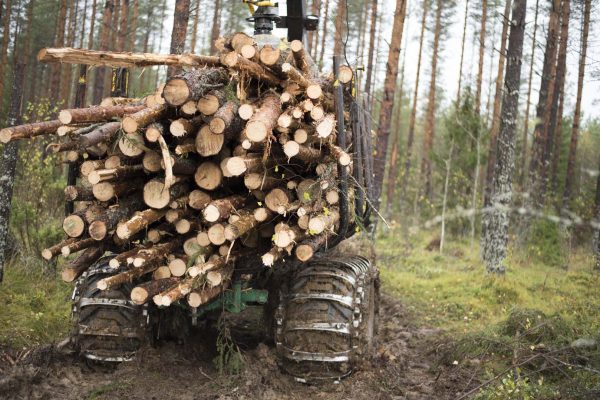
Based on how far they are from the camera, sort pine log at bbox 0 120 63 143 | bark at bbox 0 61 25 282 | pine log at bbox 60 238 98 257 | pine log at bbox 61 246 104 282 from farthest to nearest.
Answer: bark at bbox 0 61 25 282 → pine log at bbox 61 246 104 282 → pine log at bbox 60 238 98 257 → pine log at bbox 0 120 63 143

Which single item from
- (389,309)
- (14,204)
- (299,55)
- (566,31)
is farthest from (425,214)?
(299,55)

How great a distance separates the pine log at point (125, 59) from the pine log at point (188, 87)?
42 centimetres

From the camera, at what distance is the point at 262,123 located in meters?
4.14

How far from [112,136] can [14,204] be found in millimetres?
5016

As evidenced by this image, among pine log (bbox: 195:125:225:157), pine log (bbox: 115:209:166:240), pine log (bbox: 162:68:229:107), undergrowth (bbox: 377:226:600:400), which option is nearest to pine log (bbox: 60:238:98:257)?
pine log (bbox: 115:209:166:240)

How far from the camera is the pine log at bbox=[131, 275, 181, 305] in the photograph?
4355 mm

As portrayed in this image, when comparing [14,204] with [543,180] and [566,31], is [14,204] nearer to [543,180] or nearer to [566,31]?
[543,180]

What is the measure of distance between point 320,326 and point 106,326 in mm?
1984

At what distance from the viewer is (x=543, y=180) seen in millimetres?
17781

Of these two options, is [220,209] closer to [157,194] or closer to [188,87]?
[157,194]

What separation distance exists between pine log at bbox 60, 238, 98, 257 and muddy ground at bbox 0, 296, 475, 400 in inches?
40.2

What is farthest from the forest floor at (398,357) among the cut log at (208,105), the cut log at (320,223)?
the cut log at (208,105)

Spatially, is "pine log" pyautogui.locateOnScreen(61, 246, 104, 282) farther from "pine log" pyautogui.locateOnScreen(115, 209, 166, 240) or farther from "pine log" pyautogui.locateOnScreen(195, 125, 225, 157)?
"pine log" pyautogui.locateOnScreen(195, 125, 225, 157)

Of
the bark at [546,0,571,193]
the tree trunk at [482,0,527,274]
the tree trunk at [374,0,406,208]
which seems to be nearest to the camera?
the tree trunk at [482,0,527,274]
